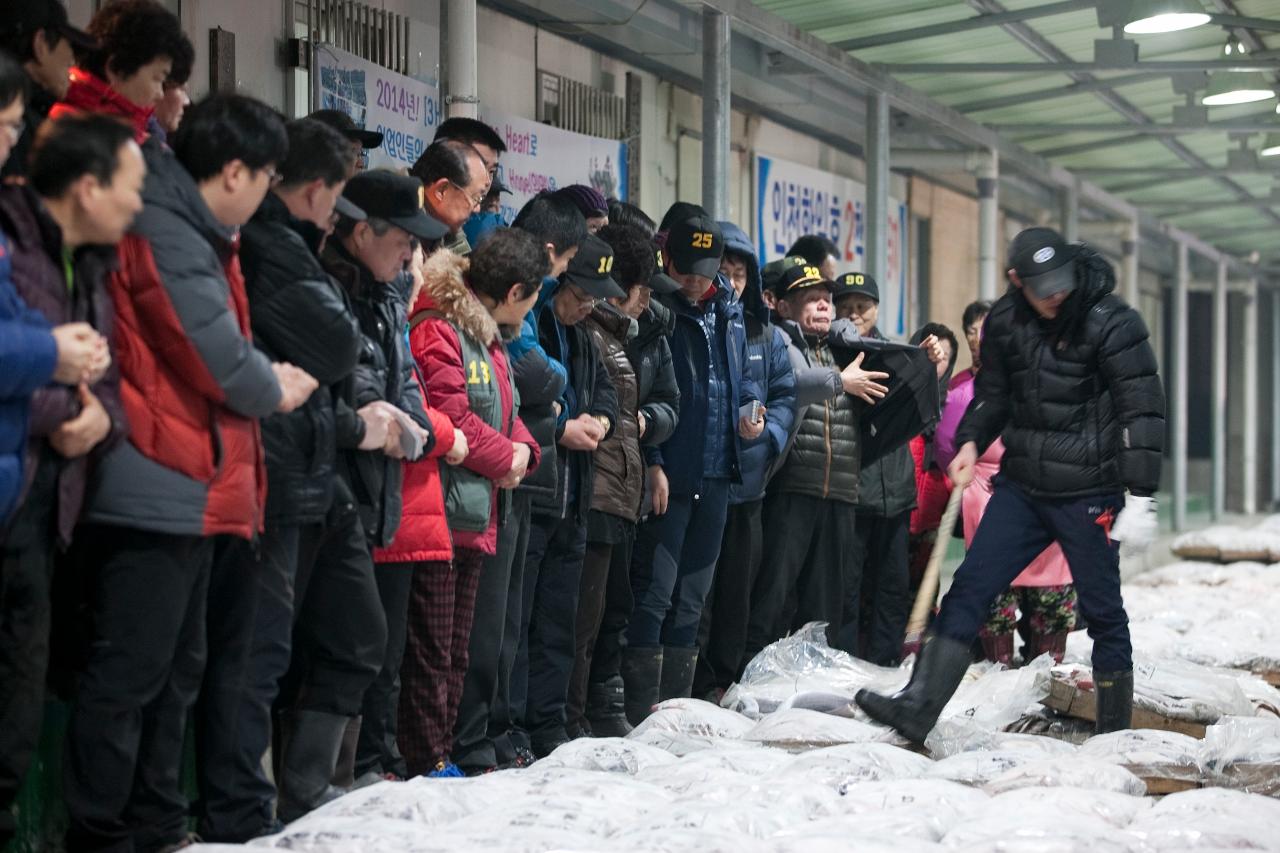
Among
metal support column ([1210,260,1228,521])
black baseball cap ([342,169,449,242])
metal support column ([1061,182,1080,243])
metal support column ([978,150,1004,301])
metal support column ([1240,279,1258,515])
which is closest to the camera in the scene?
black baseball cap ([342,169,449,242])

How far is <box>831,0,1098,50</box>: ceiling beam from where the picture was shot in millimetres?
10297

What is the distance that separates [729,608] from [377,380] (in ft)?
9.85

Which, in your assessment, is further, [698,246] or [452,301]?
[698,246]

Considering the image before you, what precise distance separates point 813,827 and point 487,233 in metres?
2.08

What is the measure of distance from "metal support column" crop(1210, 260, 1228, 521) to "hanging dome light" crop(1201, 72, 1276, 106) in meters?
10.1

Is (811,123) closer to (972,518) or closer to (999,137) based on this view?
(999,137)

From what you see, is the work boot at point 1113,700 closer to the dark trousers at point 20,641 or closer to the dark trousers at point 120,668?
the dark trousers at point 120,668

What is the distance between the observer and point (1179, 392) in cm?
1991

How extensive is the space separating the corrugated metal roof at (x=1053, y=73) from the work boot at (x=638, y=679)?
174 inches

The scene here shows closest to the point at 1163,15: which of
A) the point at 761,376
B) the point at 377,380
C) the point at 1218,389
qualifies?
the point at 761,376

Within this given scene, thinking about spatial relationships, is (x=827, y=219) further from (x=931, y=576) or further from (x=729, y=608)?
(x=729, y=608)

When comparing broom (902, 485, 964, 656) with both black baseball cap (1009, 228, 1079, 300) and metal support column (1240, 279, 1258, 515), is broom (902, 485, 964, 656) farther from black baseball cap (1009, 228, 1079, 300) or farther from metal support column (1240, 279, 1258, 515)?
metal support column (1240, 279, 1258, 515)

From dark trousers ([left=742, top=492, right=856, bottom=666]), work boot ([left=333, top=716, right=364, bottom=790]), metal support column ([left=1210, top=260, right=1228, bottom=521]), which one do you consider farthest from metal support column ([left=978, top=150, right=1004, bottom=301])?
work boot ([left=333, top=716, right=364, bottom=790])

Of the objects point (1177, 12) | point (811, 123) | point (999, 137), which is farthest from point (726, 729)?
point (999, 137)
